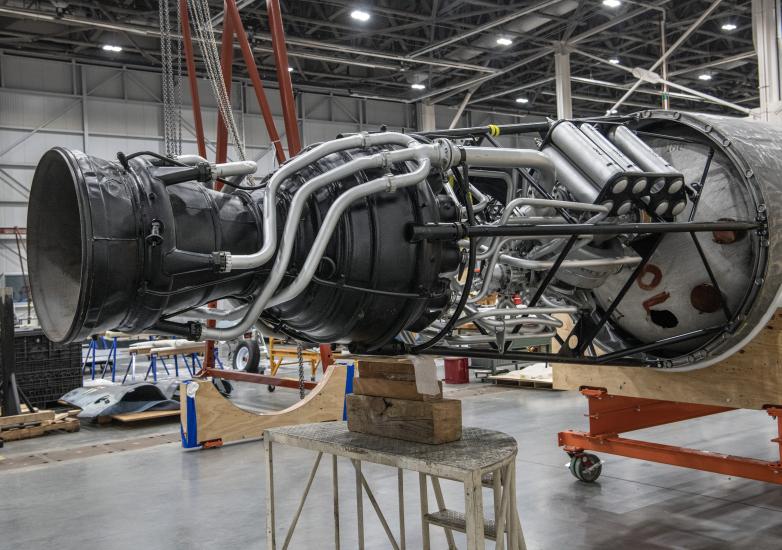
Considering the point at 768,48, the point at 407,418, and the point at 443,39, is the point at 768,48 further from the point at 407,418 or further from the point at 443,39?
the point at 407,418

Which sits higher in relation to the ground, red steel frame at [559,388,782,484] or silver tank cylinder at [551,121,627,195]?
silver tank cylinder at [551,121,627,195]

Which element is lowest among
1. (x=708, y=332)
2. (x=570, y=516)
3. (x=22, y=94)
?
(x=570, y=516)

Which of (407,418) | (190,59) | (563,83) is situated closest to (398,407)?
(407,418)

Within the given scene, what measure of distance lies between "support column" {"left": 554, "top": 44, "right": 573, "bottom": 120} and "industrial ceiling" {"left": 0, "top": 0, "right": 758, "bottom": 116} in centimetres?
13

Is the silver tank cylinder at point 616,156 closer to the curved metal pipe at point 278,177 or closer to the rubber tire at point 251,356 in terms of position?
the curved metal pipe at point 278,177

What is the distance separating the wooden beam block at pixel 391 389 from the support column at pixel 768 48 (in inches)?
357

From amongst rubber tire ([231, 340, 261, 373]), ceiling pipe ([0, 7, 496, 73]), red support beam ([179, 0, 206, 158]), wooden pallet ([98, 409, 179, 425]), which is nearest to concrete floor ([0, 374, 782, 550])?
wooden pallet ([98, 409, 179, 425])

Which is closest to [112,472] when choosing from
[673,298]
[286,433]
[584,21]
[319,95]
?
[286,433]

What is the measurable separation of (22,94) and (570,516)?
57.6 feet

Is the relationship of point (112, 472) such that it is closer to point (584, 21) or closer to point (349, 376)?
point (349, 376)

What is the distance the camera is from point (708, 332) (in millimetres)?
3520

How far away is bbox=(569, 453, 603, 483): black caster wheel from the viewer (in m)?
5.41

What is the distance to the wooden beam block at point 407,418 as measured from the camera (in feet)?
9.56

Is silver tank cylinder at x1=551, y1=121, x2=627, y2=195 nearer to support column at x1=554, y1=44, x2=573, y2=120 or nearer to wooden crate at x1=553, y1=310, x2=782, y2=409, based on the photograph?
wooden crate at x1=553, y1=310, x2=782, y2=409
